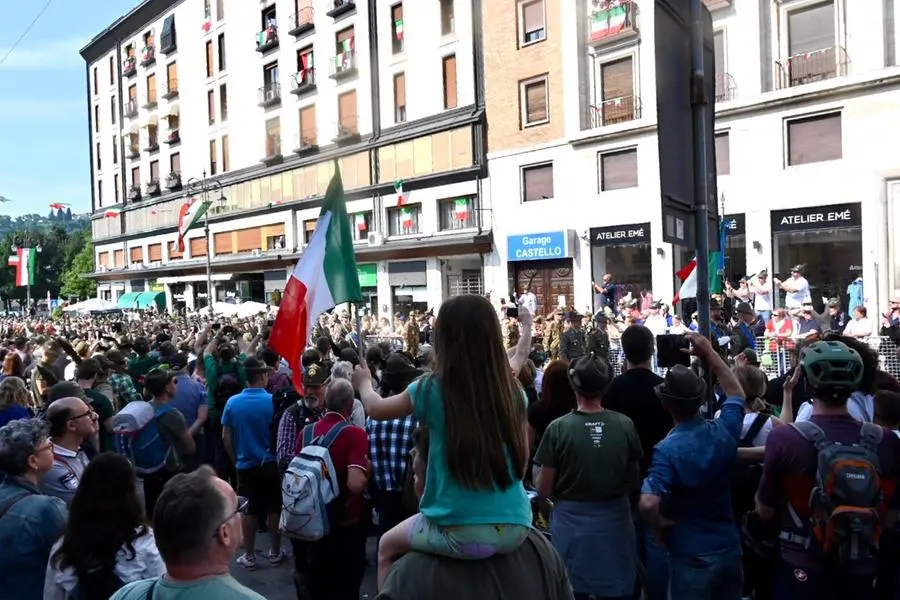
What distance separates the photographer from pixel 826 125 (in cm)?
1961

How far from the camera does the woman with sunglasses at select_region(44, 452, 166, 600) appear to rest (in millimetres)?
2867

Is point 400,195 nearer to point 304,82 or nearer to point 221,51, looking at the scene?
point 304,82

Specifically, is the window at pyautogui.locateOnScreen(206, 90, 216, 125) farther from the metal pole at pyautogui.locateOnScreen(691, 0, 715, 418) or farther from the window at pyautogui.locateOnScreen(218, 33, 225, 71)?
the metal pole at pyautogui.locateOnScreen(691, 0, 715, 418)

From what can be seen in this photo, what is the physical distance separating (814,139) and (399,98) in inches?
669

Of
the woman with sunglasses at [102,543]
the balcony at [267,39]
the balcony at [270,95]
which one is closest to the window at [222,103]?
the balcony at [270,95]

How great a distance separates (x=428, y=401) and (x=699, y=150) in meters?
1.92

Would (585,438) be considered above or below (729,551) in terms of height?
above

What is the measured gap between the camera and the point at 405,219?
103 feet

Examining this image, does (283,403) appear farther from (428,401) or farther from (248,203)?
(248,203)

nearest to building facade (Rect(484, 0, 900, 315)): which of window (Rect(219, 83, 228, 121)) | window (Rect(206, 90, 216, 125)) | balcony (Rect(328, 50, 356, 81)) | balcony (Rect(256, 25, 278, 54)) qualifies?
balcony (Rect(328, 50, 356, 81))

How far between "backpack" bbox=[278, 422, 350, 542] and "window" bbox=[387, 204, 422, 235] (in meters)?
26.6

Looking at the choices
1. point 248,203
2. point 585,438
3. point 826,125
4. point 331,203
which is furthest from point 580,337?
point 248,203

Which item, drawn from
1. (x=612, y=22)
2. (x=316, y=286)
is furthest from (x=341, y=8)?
(x=316, y=286)

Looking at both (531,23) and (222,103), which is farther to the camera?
(222,103)
